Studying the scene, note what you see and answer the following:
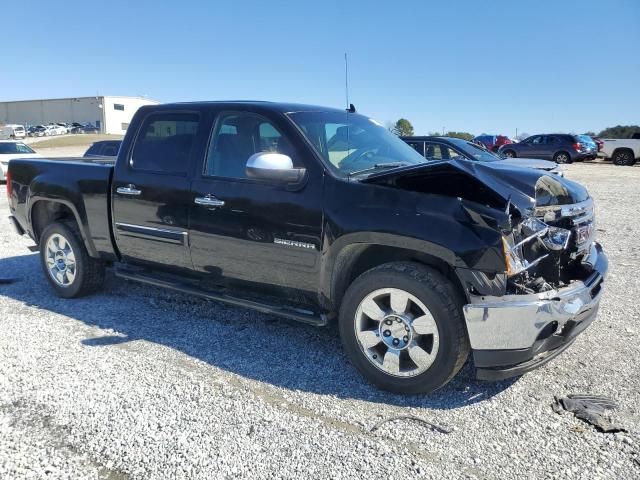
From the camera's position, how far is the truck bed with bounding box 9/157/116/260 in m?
4.90

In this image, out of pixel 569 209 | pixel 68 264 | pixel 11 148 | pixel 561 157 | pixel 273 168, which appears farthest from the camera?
pixel 561 157

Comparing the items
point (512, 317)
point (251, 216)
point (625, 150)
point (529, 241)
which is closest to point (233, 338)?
point (251, 216)

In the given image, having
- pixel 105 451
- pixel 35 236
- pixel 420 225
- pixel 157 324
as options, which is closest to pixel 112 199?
pixel 157 324

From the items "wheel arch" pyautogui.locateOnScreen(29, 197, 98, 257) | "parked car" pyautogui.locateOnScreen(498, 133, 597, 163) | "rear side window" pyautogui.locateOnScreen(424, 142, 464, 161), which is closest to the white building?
"parked car" pyautogui.locateOnScreen(498, 133, 597, 163)

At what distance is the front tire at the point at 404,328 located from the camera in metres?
3.18

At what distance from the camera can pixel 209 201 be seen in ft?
13.4

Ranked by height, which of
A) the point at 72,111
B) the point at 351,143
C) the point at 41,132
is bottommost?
the point at 351,143

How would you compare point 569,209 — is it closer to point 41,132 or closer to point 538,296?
point 538,296

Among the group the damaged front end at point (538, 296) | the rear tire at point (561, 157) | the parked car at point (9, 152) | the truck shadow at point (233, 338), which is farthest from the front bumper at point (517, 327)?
the rear tire at point (561, 157)

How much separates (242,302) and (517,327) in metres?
2.02

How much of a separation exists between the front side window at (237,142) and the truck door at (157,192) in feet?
0.75

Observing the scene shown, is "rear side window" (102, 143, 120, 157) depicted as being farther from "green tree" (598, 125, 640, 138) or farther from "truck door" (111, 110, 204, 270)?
"green tree" (598, 125, 640, 138)

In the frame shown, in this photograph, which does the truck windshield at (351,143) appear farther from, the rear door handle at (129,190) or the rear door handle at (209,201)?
the rear door handle at (129,190)

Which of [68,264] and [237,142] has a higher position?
[237,142]
